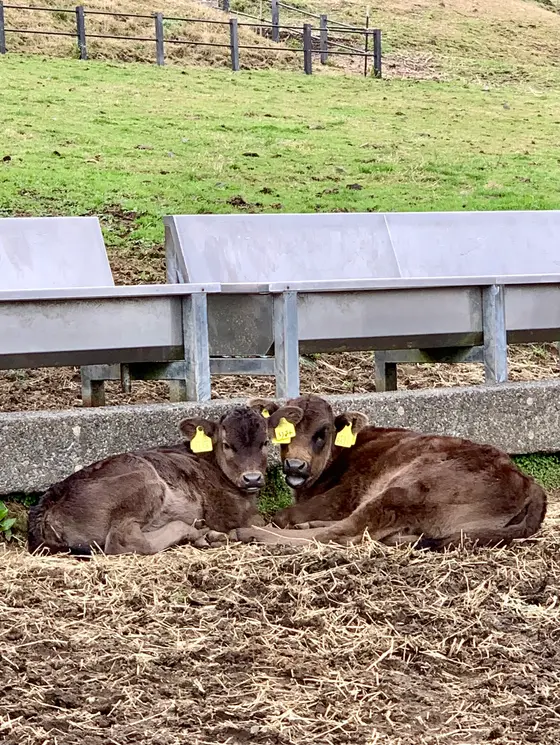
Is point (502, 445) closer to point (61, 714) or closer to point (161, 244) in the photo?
point (61, 714)

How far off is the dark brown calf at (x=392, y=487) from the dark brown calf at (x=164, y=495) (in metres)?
0.20

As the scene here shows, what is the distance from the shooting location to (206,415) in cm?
611

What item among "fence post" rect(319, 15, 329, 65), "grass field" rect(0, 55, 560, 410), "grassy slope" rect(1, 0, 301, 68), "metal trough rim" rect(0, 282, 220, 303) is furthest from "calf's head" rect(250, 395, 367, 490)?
"fence post" rect(319, 15, 329, 65)

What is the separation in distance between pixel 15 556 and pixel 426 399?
8.23 ft

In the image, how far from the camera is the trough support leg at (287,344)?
6273 millimetres

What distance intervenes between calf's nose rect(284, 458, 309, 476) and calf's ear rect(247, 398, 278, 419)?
283 millimetres

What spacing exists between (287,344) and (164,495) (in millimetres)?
1247

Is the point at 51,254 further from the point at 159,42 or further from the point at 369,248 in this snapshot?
the point at 159,42

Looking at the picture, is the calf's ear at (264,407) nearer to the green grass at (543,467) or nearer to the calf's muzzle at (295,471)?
the calf's muzzle at (295,471)

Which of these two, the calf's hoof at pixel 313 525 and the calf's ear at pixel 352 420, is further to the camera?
the calf's ear at pixel 352 420

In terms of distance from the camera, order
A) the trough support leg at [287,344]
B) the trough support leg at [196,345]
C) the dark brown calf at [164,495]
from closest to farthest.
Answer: the dark brown calf at [164,495]
the trough support leg at [196,345]
the trough support leg at [287,344]

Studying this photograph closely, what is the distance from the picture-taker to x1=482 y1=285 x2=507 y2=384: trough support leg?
6781mm

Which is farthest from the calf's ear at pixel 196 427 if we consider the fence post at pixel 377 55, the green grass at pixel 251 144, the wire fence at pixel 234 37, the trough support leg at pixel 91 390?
the fence post at pixel 377 55

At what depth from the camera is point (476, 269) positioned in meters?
8.98
